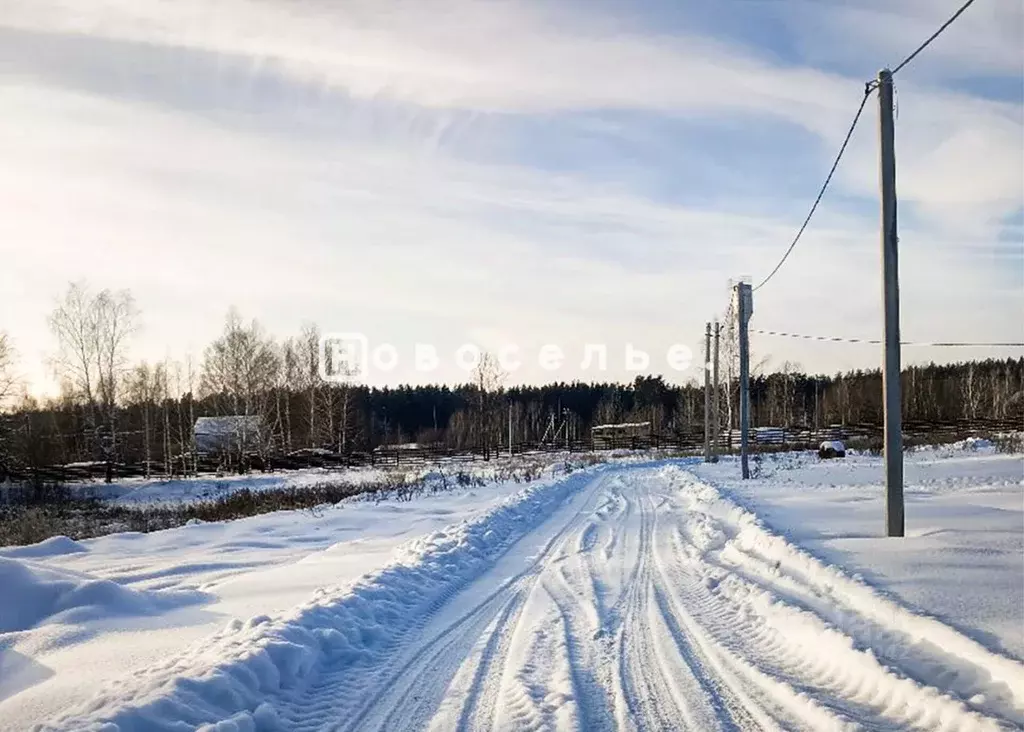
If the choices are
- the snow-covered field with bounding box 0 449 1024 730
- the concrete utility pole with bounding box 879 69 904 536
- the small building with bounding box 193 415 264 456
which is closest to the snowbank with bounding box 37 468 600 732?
the snow-covered field with bounding box 0 449 1024 730

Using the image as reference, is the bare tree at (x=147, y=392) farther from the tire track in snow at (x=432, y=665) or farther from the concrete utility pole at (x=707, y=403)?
the tire track in snow at (x=432, y=665)

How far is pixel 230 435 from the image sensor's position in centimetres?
4603

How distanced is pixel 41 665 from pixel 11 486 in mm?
33931

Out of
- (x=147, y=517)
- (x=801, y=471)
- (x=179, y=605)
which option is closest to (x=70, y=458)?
(x=147, y=517)

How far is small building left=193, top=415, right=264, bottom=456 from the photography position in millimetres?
42969

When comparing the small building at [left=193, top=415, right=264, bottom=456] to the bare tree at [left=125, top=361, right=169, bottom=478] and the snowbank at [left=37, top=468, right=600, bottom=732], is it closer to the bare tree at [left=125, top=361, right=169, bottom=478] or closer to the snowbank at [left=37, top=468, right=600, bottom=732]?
the bare tree at [left=125, top=361, right=169, bottom=478]

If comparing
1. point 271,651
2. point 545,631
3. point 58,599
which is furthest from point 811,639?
point 58,599

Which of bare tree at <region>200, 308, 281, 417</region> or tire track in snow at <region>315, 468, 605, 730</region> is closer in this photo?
tire track in snow at <region>315, 468, 605, 730</region>

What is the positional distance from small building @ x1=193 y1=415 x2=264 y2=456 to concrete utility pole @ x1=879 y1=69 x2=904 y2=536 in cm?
3757

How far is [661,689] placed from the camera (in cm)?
459

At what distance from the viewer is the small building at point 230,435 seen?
4297 centimetres

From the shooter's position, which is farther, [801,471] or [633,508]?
[801,471]

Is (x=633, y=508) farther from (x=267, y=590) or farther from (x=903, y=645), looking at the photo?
(x=903, y=645)

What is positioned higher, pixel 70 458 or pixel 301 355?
pixel 301 355
